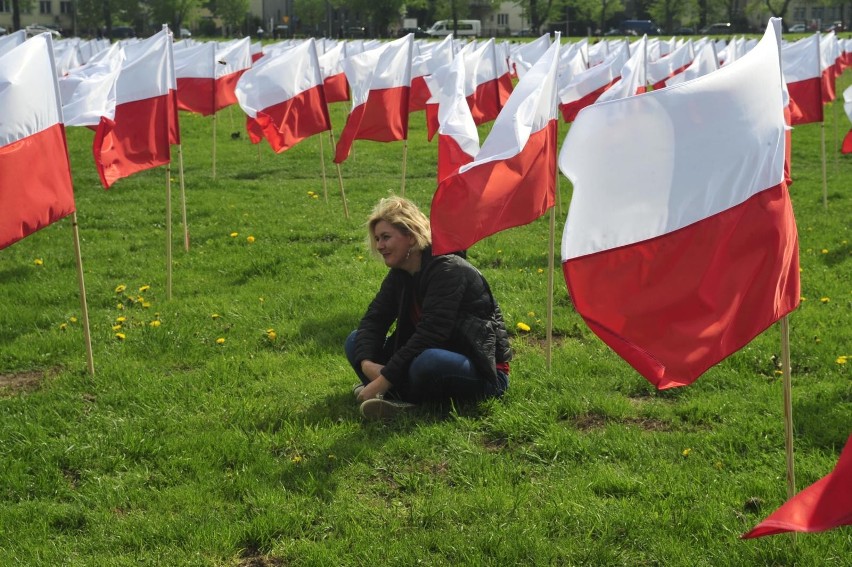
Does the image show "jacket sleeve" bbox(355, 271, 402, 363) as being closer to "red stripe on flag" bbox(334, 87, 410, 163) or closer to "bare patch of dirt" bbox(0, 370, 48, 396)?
"bare patch of dirt" bbox(0, 370, 48, 396)

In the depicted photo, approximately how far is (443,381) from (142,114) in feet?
13.4

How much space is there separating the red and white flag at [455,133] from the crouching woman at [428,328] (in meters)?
2.15

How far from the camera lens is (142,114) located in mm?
Answer: 8906

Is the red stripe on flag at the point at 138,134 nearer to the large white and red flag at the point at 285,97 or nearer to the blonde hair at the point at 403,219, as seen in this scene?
the large white and red flag at the point at 285,97

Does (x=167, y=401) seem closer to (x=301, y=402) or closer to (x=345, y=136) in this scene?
(x=301, y=402)

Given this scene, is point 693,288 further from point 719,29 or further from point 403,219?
point 719,29

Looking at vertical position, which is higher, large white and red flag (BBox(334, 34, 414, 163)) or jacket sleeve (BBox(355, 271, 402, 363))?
large white and red flag (BBox(334, 34, 414, 163))

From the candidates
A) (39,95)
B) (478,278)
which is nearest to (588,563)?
(478,278)

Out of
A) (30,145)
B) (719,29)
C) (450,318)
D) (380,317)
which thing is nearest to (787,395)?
(450,318)

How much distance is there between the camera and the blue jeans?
6.19 metres

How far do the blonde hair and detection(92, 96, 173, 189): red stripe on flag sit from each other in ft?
→ 10.8

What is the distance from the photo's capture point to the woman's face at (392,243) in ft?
20.3

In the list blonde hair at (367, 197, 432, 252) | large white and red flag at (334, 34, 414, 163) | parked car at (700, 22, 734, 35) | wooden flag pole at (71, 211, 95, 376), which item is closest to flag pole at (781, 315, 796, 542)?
blonde hair at (367, 197, 432, 252)

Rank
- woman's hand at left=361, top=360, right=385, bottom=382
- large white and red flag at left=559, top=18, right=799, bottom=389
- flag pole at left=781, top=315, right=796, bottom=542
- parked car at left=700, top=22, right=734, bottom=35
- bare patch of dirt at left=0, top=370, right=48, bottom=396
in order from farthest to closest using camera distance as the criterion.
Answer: parked car at left=700, top=22, right=734, bottom=35
bare patch of dirt at left=0, top=370, right=48, bottom=396
woman's hand at left=361, top=360, right=385, bottom=382
flag pole at left=781, top=315, right=796, bottom=542
large white and red flag at left=559, top=18, right=799, bottom=389
